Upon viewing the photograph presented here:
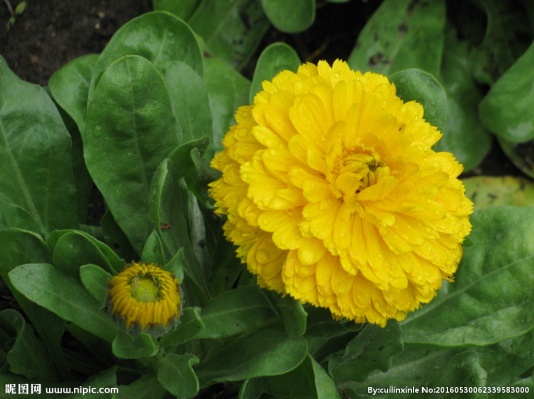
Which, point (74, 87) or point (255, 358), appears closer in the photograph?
point (255, 358)

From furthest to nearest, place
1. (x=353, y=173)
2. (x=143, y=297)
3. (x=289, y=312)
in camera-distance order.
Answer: (x=289, y=312), (x=353, y=173), (x=143, y=297)

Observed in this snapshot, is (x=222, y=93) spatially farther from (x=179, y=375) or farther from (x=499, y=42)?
(x=499, y=42)

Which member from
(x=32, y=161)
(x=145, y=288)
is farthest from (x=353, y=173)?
(x=32, y=161)

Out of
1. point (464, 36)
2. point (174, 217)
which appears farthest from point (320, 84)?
point (464, 36)

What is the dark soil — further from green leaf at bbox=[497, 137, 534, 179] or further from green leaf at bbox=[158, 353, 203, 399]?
green leaf at bbox=[497, 137, 534, 179]

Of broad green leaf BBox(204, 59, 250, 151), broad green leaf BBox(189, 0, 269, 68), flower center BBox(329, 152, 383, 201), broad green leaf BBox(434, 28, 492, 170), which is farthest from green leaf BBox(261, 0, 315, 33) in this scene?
flower center BBox(329, 152, 383, 201)

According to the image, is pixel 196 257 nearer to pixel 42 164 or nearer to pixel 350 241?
pixel 42 164
